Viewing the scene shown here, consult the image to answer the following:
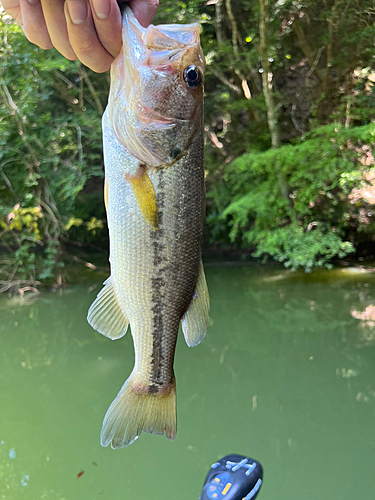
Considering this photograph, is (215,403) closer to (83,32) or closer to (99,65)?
(99,65)

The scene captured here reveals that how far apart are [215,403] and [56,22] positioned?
128 inches

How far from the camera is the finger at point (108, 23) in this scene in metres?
0.82

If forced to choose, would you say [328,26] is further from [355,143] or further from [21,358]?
[21,358]

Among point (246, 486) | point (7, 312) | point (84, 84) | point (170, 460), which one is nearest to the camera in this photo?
point (246, 486)

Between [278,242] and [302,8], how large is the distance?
12.9ft

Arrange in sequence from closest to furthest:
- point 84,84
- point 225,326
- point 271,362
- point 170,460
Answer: point 170,460 < point 271,362 < point 225,326 < point 84,84

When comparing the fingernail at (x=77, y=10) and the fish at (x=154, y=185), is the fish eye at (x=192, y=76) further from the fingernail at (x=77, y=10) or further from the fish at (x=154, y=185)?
the fingernail at (x=77, y=10)

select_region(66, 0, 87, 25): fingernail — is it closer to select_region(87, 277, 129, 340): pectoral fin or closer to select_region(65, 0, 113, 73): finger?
select_region(65, 0, 113, 73): finger

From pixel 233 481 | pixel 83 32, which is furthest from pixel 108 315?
pixel 233 481

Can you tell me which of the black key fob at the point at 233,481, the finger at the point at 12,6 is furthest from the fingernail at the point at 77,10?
the black key fob at the point at 233,481

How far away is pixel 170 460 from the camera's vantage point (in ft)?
9.43

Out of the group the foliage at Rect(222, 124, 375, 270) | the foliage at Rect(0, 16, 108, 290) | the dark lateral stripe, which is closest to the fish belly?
the dark lateral stripe

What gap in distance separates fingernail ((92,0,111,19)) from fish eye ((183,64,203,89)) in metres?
0.22

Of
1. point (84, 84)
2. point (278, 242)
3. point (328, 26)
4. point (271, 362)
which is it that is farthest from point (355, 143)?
point (84, 84)
